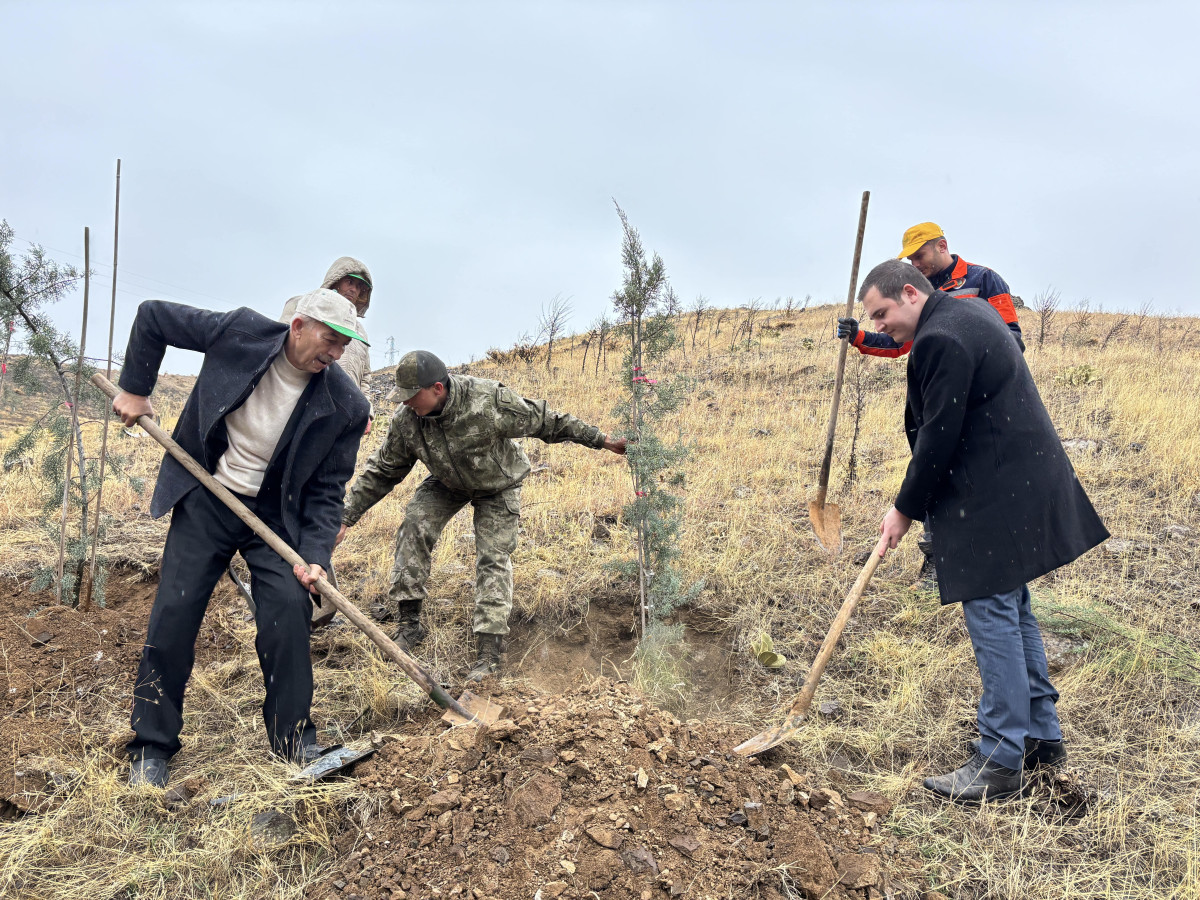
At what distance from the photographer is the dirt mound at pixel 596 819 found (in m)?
2.11

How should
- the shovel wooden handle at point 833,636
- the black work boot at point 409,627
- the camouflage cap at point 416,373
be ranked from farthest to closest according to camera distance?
the black work boot at point 409,627 → the camouflage cap at point 416,373 → the shovel wooden handle at point 833,636

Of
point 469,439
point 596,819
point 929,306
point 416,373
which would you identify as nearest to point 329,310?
point 416,373

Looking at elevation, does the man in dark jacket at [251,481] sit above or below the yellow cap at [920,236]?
below

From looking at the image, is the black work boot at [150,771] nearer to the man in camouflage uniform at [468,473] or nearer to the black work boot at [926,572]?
the man in camouflage uniform at [468,473]

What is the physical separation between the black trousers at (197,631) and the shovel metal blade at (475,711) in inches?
22.7

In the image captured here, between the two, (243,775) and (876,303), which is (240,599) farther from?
(876,303)

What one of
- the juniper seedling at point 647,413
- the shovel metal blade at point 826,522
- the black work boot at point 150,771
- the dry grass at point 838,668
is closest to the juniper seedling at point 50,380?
the dry grass at point 838,668

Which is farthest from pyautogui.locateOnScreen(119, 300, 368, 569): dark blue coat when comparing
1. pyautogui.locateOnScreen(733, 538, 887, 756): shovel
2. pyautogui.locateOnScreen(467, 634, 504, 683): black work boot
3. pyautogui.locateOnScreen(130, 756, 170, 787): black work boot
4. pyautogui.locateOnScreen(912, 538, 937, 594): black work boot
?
pyautogui.locateOnScreen(912, 538, 937, 594): black work boot

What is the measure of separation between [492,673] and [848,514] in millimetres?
3409

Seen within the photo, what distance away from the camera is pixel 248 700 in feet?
11.3

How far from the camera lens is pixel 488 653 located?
387 centimetres

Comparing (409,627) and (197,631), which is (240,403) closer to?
(197,631)

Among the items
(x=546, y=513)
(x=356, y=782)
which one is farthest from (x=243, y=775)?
(x=546, y=513)

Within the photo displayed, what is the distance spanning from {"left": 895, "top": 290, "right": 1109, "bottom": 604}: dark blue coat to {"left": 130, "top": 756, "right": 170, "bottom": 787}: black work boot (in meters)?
3.18
